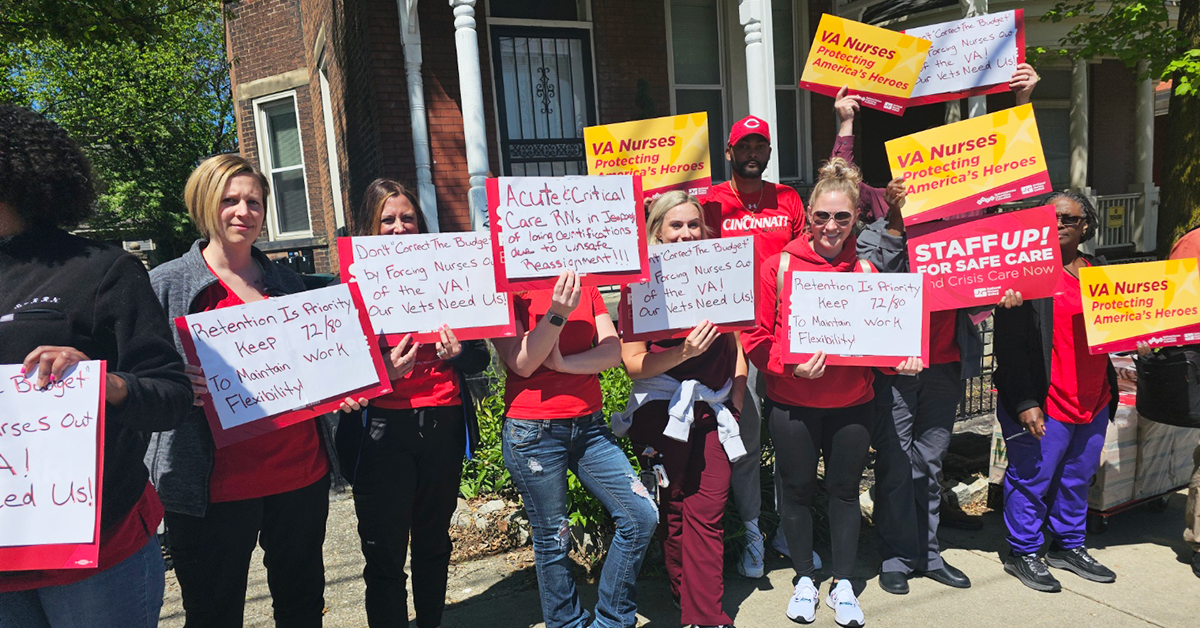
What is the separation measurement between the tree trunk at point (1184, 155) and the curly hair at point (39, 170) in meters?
9.21

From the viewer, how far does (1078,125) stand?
34.6 ft

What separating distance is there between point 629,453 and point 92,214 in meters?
2.80

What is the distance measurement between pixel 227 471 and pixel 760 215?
282 centimetres

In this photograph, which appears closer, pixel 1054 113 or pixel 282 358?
pixel 282 358

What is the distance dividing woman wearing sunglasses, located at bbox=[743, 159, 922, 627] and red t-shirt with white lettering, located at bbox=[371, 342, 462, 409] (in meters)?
1.39

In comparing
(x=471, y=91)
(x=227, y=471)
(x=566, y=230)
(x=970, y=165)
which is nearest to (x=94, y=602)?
(x=227, y=471)

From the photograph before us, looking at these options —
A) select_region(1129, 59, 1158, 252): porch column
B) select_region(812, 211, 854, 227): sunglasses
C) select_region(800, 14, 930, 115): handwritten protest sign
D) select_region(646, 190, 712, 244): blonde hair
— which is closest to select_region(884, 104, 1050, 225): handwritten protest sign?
select_region(812, 211, 854, 227): sunglasses

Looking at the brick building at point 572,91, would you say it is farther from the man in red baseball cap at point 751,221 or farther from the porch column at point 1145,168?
the man in red baseball cap at point 751,221

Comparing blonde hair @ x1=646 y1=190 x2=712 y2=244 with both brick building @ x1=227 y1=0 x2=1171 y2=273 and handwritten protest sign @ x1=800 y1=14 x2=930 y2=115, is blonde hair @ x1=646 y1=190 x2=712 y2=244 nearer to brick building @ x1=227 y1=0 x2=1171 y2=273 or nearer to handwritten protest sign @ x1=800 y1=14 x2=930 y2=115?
handwritten protest sign @ x1=800 y1=14 x2=930 y2=115

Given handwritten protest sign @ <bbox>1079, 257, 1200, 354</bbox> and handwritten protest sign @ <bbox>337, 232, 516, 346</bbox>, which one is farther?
handwritten protest sign @ <bbox>1079, 257, 1200, 354</bbox>

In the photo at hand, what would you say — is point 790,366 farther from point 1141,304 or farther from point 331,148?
point 331,148

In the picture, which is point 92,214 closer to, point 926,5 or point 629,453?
point 629,453

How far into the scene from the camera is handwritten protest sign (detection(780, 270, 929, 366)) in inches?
122

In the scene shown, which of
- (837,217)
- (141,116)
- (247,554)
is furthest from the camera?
(141,116)
